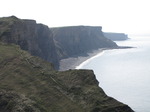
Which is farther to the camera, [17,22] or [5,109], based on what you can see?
[17,22]

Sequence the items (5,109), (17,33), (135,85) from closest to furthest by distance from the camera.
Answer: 1. (5,109)
2. (17,33)
3. (135,85)

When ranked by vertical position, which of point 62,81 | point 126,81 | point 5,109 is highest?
point 62,81

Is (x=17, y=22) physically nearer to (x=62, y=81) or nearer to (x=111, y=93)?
(x=111, y=93)

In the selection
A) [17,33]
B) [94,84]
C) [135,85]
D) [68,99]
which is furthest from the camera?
[135,85]

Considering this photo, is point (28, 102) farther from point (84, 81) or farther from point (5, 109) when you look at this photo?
point (84, 81)

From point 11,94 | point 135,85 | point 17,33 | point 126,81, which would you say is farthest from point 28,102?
point 126,81

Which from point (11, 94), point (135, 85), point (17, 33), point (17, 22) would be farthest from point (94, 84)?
point (135, 85)

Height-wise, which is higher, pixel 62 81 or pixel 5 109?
pixel 62 81
